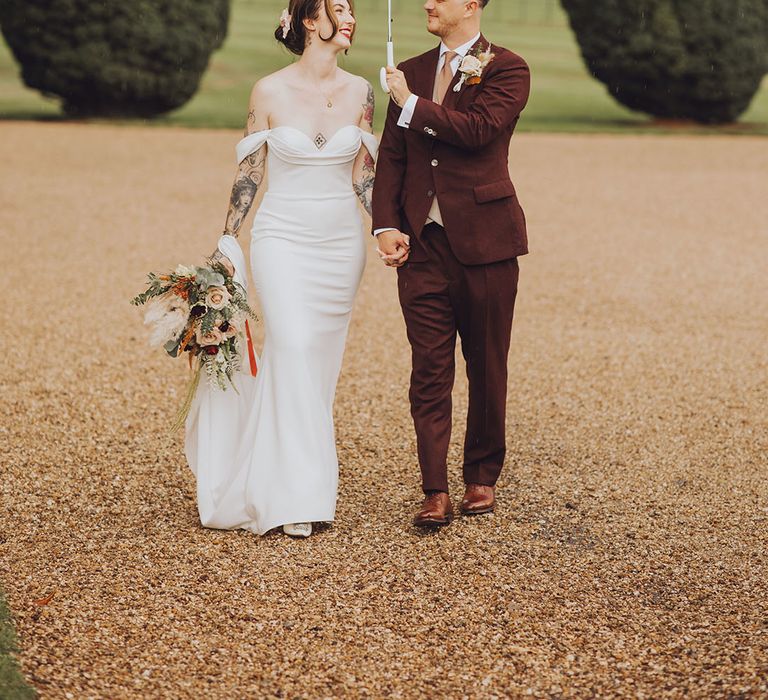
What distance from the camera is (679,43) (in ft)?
66.3

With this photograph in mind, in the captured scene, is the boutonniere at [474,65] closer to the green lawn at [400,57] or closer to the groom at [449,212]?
the groom at [449,212]

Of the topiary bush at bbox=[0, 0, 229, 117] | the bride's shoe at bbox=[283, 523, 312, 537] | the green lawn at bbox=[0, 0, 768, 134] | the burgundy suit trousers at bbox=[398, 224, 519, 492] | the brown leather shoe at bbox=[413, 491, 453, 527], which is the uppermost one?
the burgundy suit trousers at bbox=[398, 224, 519, 492]

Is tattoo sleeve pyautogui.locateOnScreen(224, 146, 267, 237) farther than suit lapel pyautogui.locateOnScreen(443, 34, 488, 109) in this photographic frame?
Yes

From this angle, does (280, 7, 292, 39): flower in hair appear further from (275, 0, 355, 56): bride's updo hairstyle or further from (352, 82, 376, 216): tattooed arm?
(352, 82, 376, 216): tattooed arm

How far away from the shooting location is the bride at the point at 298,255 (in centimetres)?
457

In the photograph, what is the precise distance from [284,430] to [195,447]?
44 cm

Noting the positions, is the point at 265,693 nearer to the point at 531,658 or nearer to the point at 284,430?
the point at 531,658

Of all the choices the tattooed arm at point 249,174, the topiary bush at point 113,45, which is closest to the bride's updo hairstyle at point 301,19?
the tattooed arm at point 249,174

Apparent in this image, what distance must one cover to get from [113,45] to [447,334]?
15552mm

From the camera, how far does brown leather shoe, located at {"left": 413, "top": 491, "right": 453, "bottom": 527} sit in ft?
15.2

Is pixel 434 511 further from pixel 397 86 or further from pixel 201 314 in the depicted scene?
pixel 397 86

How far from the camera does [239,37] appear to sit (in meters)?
27.7

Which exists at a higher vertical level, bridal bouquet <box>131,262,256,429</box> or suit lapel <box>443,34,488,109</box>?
suit lapel <box>443,34,488,109</box>

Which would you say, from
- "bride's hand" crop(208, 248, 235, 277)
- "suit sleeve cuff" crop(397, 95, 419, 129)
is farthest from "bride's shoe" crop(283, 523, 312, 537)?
"suit sleeve cuff" crop(397, 95, 419, 129)
